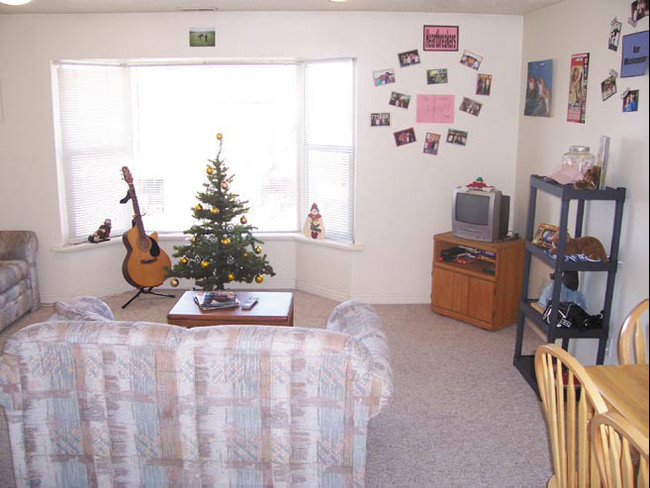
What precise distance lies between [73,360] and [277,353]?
81 centimetres

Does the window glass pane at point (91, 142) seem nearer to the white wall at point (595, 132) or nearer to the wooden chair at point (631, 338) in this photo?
the white wall at point (595, 132)

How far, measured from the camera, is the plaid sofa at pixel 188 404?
8.01ft

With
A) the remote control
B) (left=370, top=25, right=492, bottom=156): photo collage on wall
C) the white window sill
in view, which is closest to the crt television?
(left=370, top=25, right=492, bottom=156): photo collage on wall

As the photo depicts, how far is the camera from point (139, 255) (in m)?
5.31

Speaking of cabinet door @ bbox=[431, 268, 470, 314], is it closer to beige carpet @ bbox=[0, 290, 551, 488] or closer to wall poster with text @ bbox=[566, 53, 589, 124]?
beige carpet @ bbox=[0, 290, 551, 488]

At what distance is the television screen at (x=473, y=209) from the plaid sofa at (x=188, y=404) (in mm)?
2469

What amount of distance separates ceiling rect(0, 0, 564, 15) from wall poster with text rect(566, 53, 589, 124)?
2.02 feet

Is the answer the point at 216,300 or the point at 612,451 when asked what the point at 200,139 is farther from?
the point at 612,451

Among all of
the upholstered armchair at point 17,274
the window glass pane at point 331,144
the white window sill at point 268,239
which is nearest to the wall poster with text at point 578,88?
the window glass pane at point 331,144

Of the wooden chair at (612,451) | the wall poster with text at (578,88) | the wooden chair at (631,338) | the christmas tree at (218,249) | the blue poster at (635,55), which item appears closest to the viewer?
the wooden chair at (612,451)

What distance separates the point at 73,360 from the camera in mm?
2488

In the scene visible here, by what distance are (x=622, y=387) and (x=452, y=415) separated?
5.98ft

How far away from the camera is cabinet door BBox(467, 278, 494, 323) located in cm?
472

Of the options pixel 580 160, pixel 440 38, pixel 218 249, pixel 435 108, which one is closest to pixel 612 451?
pixel 580 160
